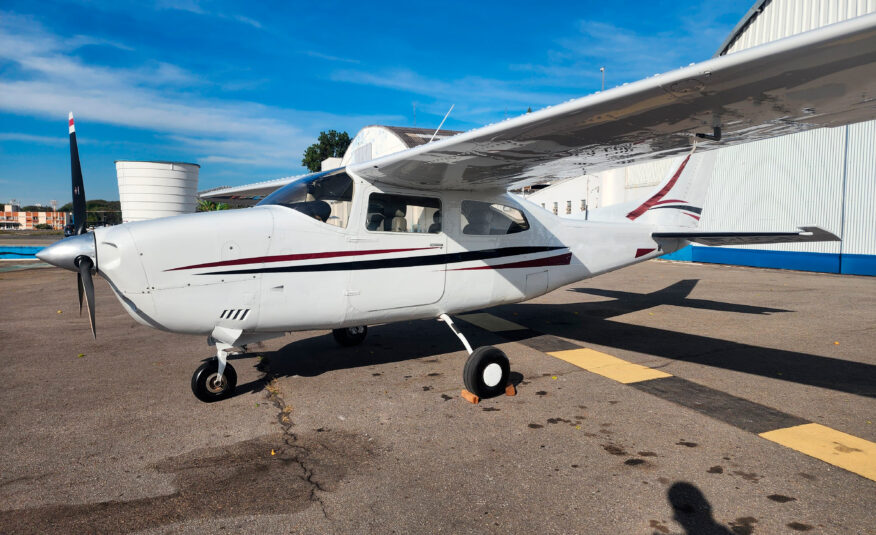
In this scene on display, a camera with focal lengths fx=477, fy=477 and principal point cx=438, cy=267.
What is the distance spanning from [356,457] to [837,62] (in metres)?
3.86

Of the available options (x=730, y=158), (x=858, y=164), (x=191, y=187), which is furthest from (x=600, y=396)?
(x=191, y=187)

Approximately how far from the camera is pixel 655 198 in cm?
802

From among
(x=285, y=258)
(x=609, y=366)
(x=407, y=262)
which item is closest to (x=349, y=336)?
(x=407, y=262)

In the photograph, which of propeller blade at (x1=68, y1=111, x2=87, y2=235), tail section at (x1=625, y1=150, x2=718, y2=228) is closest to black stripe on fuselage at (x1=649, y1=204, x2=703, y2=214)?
tail section at (x1=625, y1=150, x2=718, y2=228)

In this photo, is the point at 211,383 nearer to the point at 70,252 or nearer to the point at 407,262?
the point at 70,252

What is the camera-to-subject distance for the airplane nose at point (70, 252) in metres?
3.88

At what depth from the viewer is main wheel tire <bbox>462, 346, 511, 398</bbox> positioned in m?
4.68

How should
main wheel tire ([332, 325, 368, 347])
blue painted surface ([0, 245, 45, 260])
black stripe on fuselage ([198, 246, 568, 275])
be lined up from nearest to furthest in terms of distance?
black stripe on fuselage ([198, 246, 568, 275]), blue painted surface ([0, 245, 45, 260]), main wheel tire ([332, 325, 368, 347])

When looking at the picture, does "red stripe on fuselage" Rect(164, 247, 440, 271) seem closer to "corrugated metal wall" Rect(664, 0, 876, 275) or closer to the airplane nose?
the airplane nose

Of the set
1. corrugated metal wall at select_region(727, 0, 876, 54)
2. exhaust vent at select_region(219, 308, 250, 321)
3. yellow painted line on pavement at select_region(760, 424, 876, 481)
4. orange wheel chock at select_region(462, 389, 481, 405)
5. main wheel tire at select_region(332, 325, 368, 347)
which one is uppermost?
corrugated metal wall at select_region(727, 0, 876, 54)

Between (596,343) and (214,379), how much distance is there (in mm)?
5018

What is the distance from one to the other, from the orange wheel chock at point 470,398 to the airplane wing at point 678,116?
2.27 metres

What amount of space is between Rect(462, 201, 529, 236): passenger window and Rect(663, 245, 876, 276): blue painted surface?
15.3 meters

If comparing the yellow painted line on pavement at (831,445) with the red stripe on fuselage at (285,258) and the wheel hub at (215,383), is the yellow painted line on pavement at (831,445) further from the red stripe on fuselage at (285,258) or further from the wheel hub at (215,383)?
the wheel hub at (215,383)
